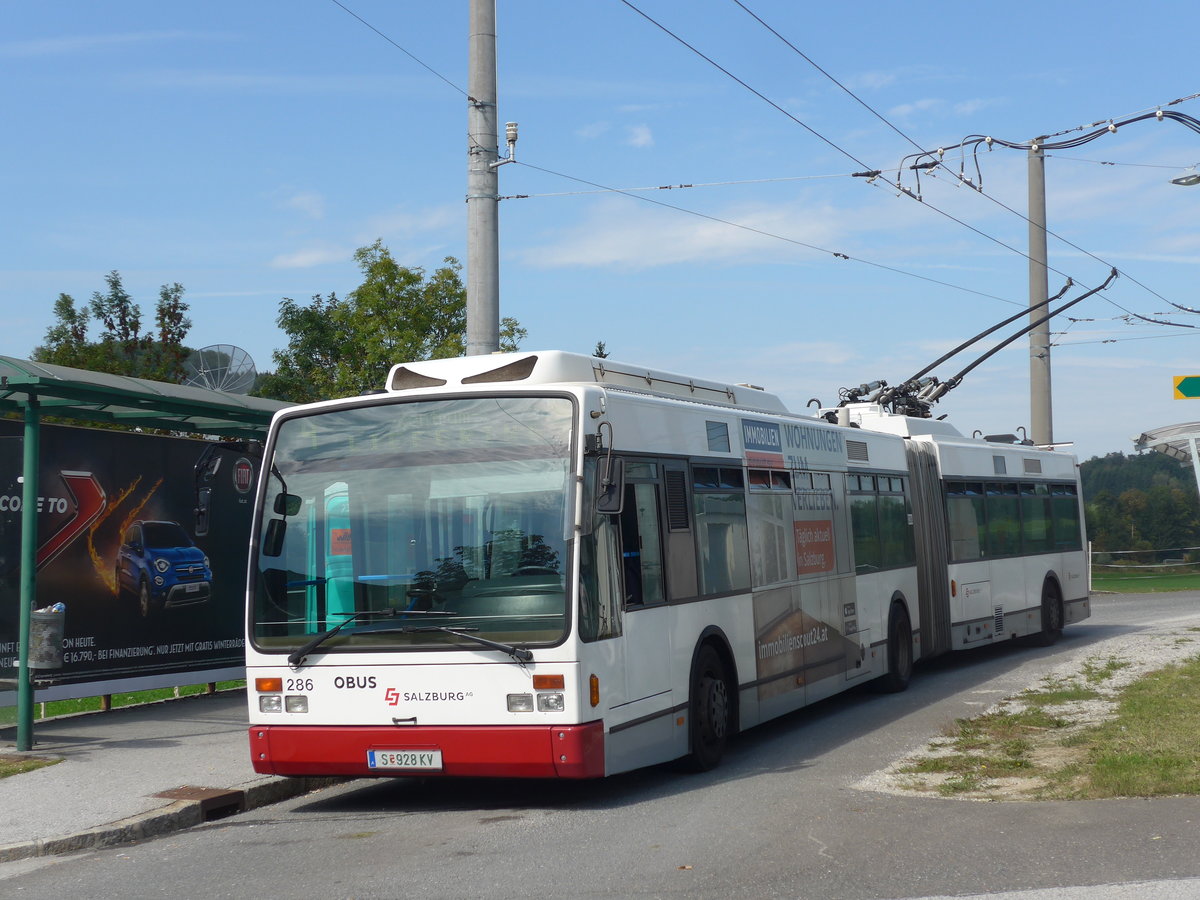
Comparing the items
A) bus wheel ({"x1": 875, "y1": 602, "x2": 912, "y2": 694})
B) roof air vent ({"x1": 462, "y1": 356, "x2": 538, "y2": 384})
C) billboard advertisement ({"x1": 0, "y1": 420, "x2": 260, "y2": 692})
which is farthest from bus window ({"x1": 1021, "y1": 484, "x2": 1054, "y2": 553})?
roof air vent ({"x1": 462, "y1": 356, "x2": 538, "y2": 384})

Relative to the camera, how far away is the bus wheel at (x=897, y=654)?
51.9ft

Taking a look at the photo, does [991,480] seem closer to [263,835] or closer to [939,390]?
[939,390]

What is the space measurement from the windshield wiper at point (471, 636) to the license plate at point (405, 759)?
76cm

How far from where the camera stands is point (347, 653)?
930 centimetres

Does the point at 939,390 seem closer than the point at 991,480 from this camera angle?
No

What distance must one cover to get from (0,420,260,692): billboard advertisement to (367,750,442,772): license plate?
3883 millimetres

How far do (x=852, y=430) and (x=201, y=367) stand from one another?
17.2 metres

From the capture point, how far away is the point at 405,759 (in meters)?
9.15

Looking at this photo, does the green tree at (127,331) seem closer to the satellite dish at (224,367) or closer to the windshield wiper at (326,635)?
the satellite dish at (224,367)

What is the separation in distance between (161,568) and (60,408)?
2.40 meters

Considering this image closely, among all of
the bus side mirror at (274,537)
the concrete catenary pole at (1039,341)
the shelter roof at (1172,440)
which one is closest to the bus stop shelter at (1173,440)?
the shelter roof at (1172,440)

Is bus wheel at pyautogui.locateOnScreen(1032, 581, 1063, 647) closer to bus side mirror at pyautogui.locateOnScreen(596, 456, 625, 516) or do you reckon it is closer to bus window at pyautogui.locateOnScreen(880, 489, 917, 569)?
bus window at pyautogui.locateOnScreen(880, 489, 917, 569)

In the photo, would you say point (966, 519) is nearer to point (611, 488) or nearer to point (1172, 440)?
point (1172, 440)

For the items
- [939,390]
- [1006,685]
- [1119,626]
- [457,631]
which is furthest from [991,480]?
[457,631]
